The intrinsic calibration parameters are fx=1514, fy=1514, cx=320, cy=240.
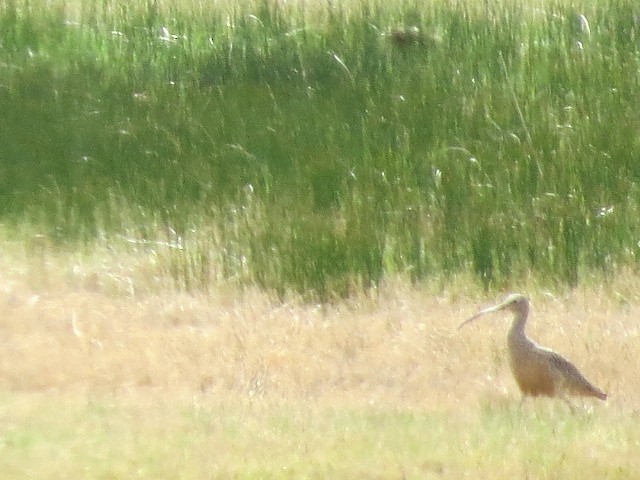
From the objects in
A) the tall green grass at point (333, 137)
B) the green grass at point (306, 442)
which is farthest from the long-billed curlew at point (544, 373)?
the tall green grass at point (333, 137)

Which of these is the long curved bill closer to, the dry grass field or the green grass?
the dry grass field

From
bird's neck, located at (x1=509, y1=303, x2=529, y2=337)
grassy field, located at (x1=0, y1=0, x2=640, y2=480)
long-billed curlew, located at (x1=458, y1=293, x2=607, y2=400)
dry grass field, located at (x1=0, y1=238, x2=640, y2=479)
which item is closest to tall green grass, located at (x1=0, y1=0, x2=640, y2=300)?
grassy field, located at (x1=0, y1=0, x2=640, y2=480)

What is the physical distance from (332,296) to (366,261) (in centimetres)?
36

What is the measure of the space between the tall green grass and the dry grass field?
39 cm

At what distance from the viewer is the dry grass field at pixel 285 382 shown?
584 cm

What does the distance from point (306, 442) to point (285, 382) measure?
64.9 inches

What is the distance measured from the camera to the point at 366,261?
9031mm

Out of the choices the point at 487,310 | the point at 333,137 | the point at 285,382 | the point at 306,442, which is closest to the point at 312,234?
the point at 333,137

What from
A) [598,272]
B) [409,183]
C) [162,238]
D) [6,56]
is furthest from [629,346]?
[6,56]

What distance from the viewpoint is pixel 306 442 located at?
603 cm

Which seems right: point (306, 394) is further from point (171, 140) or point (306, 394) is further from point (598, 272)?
point (171, 140)

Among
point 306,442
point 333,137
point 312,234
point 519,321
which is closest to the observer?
point 306,442

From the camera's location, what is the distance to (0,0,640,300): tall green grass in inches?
364

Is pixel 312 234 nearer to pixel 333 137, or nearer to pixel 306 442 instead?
pixel 333 137
